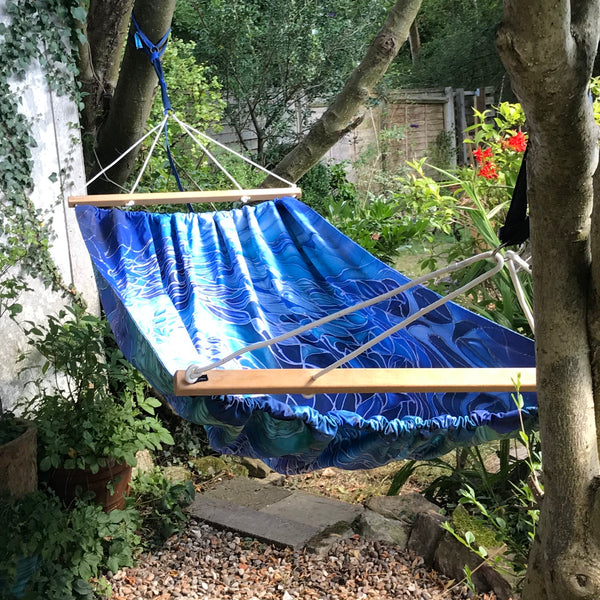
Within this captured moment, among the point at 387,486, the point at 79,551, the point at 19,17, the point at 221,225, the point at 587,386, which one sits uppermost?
the point at 19,17

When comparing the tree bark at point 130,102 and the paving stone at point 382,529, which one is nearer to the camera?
the paving stone at point 382,529

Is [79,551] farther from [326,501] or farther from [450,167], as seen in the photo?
[450,167]

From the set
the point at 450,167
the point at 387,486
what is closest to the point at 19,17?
the point at 387,486

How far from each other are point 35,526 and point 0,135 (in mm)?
1247

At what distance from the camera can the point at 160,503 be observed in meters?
2.51

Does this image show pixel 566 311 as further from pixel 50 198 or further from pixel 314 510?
pixel 50 198

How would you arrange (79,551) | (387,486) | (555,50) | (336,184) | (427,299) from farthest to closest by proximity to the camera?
(336,184)
(387,486)
(79,551)
(427,299)
(555,50)

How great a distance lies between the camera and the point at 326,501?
2.63m

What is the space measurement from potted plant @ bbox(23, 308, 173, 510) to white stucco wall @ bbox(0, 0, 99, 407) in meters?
0.14

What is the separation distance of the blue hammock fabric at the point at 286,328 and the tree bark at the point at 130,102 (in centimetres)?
50

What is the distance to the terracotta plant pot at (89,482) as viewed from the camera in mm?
2340

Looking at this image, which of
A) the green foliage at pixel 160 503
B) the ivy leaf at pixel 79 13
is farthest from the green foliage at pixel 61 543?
the ivy leaf at pixel 79 13

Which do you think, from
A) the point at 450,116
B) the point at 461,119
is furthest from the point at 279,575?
the point at 461,119

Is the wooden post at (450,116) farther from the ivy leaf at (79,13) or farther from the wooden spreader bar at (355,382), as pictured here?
the wooden spreader bar at (355,382)
